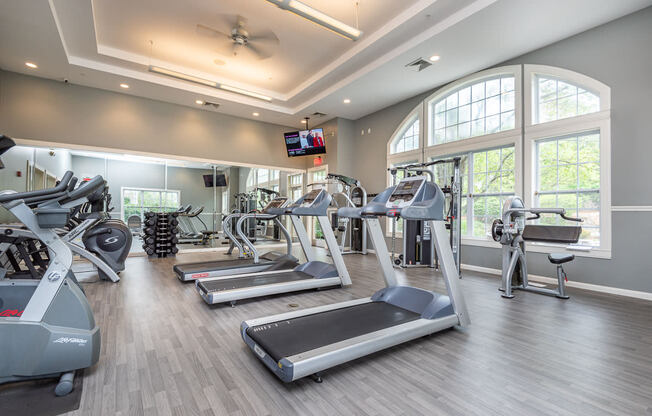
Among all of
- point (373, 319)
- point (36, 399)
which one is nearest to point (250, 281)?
point (373, 319)

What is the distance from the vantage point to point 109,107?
21.7 feet

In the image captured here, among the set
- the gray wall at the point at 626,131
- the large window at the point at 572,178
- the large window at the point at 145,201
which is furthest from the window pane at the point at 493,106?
the large window at the point at 145,201

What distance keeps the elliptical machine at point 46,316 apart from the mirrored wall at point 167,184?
18.0ft

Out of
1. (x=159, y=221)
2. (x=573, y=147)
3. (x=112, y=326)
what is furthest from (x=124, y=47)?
(x=573, y=147)

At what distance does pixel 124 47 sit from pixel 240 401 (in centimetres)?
634

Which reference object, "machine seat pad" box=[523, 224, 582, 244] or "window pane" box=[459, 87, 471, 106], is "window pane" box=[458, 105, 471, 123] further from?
"machine seat pad" box=[523, 224, 582, 244]

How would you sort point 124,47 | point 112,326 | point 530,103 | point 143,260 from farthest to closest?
1. point 143,260
2. point 124,47
3. point 530,103
4. point 112,326

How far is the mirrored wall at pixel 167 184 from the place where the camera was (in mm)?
6086

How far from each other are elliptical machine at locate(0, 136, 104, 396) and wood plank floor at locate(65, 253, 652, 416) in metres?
0.25

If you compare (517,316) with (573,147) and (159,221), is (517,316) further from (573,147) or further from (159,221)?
(159,221)

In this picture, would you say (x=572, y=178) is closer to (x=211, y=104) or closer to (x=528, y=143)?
(x=528, y=143)

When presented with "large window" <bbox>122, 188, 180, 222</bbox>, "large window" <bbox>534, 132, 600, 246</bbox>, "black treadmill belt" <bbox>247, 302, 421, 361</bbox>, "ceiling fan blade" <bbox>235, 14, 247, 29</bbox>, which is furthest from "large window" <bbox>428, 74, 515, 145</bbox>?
"large window" <bbox>122, 188, 180, 222</bbox>

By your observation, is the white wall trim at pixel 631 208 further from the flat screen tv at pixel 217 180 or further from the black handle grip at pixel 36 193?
the flat screen tv at pixel 217 180

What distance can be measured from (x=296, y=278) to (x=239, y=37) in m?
3.98
